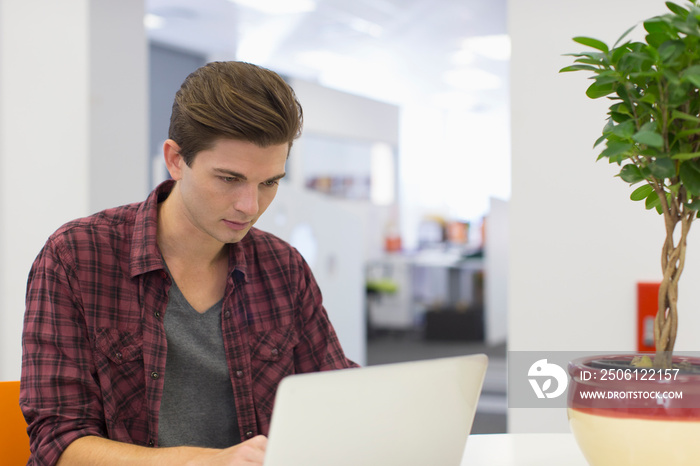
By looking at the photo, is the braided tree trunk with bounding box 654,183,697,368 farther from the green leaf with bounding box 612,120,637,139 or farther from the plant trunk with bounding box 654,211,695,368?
the green leaf with bounding box 612,120,637,139

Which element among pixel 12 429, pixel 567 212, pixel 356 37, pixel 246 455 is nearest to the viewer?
pixel 246 455

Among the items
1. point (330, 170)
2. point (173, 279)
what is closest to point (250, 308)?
point (173, 279)

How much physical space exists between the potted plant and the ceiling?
5422 millimetres

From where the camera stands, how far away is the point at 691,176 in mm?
944

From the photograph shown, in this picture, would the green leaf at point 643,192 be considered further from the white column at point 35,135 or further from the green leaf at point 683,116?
the white column at point 35,135

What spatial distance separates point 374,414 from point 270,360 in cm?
70

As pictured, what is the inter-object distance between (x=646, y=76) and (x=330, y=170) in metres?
9.21

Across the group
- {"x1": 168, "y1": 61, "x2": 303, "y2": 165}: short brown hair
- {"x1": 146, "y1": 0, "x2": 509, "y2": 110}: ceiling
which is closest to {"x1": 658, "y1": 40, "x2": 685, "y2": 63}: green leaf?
{"x1": 168, "y1": 61, "x2": 303, "y2": 165}: short brown hair

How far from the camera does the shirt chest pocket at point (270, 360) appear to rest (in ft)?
4.83

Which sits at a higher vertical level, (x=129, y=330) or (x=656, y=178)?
(x=656, y=178)

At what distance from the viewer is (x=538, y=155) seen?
2.14 m

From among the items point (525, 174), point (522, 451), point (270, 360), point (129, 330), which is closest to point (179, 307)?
point (129, 330)

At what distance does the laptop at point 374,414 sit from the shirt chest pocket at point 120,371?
613mm

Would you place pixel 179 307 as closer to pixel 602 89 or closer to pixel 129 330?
pixel 129 330
